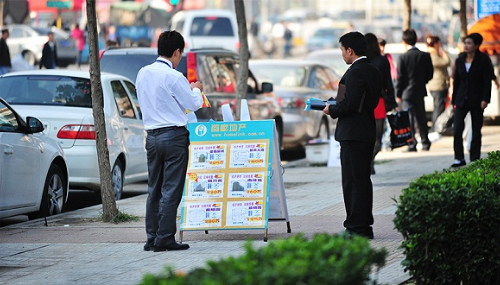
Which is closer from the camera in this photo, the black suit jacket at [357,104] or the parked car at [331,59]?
the black suit jacket at [357,104]

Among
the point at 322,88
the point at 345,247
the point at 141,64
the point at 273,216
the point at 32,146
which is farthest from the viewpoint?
the point at 322,88

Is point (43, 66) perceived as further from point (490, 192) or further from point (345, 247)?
point (345, 247)

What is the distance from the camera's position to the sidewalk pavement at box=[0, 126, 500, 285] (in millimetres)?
7902

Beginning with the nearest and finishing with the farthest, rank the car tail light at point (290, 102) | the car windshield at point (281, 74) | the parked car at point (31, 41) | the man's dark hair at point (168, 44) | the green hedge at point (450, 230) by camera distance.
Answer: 1. the green hedge at point (450, 230)
2. the man's dark hair at point (168, 44)
3. the car tail light at point (290, 102)
4. the car windshield at point (281, 74)
5. the parked car at point (31, 41)

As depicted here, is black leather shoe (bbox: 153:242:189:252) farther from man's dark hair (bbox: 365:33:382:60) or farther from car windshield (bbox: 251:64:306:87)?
car windshield (bbox: 251:64:306:87)

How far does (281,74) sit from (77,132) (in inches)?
330

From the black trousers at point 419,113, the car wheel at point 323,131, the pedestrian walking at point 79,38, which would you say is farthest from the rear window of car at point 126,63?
the pedestrian walking at point 79,38

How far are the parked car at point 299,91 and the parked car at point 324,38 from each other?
38.7 meters

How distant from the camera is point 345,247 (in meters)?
4.67

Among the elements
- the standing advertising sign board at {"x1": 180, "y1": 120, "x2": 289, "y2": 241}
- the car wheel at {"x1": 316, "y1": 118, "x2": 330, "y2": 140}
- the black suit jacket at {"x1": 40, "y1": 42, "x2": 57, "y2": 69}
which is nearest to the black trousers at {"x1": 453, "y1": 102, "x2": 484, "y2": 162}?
the car wheel at {"x1": 316, "y1": 118, "x2": 330, "y2": 140}

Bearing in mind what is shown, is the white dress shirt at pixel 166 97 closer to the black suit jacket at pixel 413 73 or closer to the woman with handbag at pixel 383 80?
the woman with handbag at pixel 383 80

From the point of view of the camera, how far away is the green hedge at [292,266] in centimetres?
419

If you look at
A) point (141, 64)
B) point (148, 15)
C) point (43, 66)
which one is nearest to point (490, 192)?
point (141, 64)

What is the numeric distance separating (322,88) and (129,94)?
269 inches
